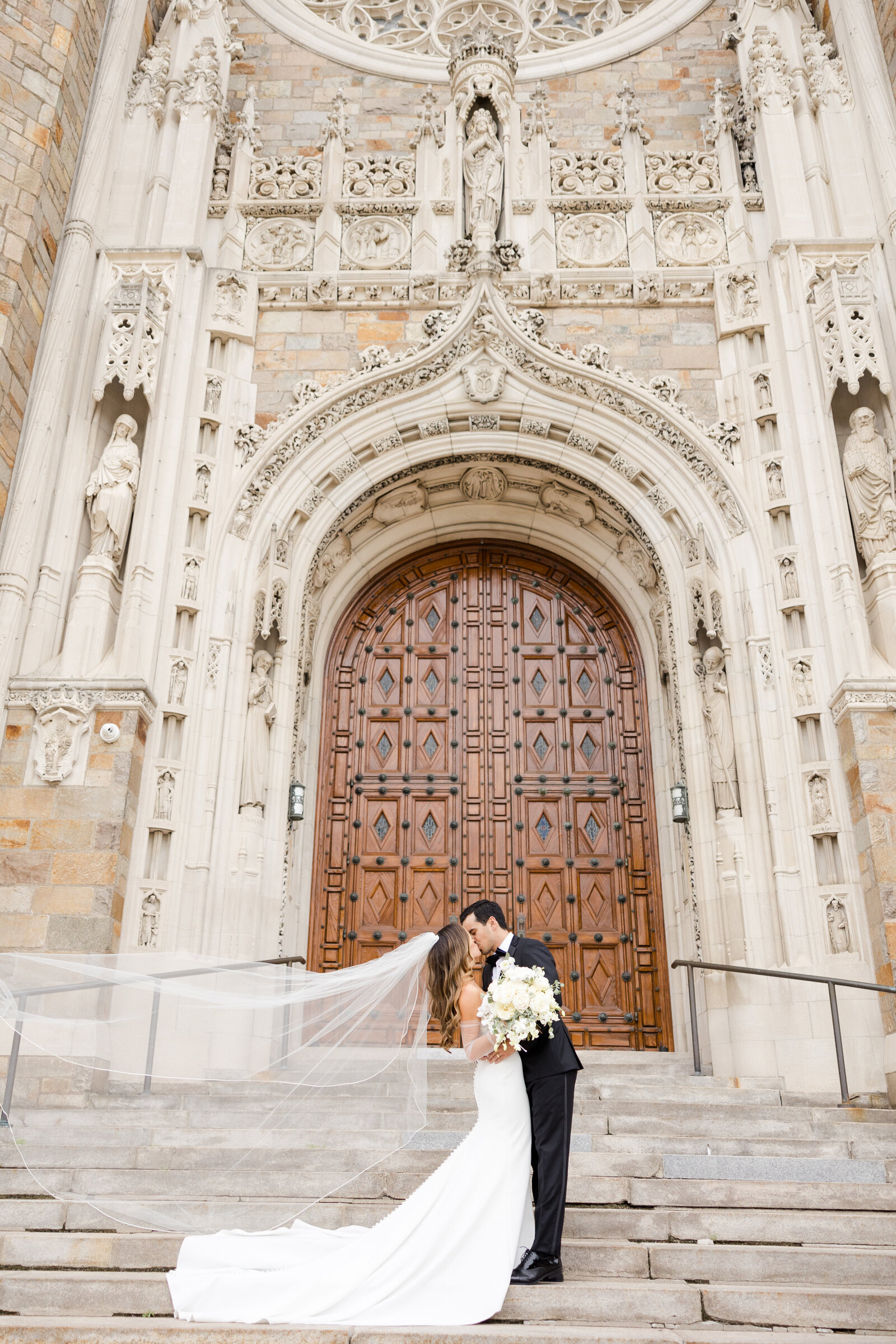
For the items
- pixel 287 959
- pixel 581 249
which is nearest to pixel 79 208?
pixel 581 249

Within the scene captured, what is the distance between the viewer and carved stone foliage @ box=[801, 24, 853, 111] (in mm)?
11406

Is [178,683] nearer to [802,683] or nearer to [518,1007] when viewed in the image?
[802,683]

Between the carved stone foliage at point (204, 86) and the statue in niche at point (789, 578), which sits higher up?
the carved stone foliage at point (204, 86)

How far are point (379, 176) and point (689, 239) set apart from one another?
3434mm

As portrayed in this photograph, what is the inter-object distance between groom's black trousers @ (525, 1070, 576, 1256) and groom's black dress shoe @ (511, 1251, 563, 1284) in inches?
1.0

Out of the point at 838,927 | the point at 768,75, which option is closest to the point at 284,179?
the point at 768,75

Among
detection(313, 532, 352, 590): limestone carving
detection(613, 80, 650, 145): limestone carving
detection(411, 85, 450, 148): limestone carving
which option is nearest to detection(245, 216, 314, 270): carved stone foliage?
detection(411, 85, 450, 148): limestone carving

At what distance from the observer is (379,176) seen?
39.3 ft

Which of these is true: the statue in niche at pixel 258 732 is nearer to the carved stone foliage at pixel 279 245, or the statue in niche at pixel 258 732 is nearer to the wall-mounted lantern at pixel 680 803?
the wall-mounted lantern at pixel 680 803

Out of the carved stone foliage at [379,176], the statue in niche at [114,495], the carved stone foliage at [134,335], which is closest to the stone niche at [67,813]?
the statue in niche at [114,495]

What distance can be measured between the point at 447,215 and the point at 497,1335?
419 inches

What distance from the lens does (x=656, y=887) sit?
10336 mm

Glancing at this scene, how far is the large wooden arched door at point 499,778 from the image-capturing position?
10.3 m

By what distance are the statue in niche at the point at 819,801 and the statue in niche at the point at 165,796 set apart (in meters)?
5.16
